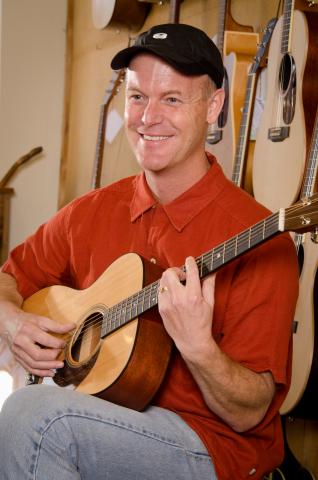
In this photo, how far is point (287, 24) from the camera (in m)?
2.33

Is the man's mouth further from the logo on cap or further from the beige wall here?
the beige wall

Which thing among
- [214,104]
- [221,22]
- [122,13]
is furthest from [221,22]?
[214,104]

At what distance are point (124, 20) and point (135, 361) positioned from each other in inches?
103

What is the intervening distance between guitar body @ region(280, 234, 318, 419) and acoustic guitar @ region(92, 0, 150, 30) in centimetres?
186

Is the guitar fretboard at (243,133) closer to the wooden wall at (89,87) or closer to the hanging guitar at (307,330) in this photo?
the hanging guitar at (307,330)

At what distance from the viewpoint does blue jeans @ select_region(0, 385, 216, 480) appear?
129cm

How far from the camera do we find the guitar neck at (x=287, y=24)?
7.57 feet

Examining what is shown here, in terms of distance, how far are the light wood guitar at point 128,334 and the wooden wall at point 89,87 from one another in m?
1.91

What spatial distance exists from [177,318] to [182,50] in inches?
23.2

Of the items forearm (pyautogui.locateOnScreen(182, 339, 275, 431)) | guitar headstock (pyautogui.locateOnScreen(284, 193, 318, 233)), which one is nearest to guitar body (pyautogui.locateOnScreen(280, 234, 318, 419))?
forearm (pyautogui.locateOnScreen(182, 339, 275, 431))

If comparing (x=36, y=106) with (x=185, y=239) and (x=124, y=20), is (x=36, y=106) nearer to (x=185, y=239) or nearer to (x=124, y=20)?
(x=124, y=20)

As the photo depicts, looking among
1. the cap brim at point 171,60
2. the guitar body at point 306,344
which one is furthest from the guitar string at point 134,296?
the guitar body at point 306,344

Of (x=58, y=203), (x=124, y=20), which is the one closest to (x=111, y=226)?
(x=124, y=20)

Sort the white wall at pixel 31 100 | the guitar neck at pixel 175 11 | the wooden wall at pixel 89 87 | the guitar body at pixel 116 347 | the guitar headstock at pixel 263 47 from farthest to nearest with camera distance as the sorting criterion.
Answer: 1. the white wall at pixel 31 100
2. the wooden wall at pixel 89 87
3. the guitar neck at pixel 175 11
4. the guitar headstock at pixel 263 47
5. the guitar body at pixel 116 347
